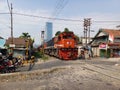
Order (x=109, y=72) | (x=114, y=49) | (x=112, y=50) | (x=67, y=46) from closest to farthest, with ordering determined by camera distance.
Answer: (x=109, y=72) → (x=67, y=46) → (x=112, y=50) → (x=114, y=49)

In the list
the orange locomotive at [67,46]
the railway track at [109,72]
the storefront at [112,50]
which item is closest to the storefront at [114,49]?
the storefront at [112,50]

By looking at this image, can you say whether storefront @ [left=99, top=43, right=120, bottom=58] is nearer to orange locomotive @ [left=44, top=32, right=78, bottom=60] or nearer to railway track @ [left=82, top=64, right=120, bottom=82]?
orange locomotive @ [left=44, top=32, right=78, bottom=60]

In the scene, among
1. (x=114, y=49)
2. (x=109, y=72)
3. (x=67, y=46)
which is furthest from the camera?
(x=114, y=49)

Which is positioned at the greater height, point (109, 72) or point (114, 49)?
point (114, 49)

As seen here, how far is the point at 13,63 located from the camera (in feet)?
83.6

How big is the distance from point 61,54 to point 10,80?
746 inches

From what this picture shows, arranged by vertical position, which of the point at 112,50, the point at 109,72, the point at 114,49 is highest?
the point at 114,49

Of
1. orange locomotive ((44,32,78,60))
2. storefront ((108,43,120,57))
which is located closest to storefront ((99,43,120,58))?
storefront ((108,43,120,57))

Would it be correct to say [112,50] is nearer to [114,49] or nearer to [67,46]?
[114,49]

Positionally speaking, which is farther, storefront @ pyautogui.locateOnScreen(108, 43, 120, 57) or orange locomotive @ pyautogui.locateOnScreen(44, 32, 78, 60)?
storefront @ pyautogui.locateOnScreen(108, 43, 120, 57)

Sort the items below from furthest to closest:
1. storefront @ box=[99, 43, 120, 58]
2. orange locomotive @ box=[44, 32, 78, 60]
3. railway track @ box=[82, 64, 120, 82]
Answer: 1. storefront @ box=[99, 43, 120, 58]
2. orange locomotive @ box=[44, 32, 78, 60]
3. railway track @ box=[82, 64, 120, 82]

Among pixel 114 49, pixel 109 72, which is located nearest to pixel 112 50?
pixel 114 49

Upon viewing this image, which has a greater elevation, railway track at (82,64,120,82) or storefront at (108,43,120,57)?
storefront at (108,43,120,57)

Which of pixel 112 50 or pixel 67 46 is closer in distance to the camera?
pixel 67 46
